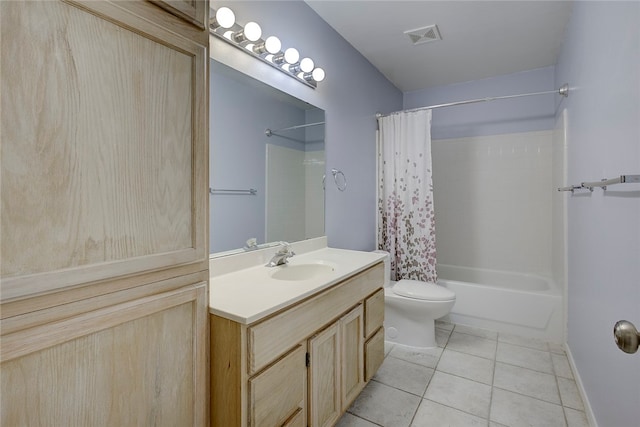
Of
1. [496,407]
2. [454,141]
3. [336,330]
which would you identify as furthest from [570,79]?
[336,330]

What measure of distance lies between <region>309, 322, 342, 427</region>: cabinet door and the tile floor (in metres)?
0.31

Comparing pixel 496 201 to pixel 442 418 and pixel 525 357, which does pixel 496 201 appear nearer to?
pixel 525 357

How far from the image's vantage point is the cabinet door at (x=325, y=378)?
1.21 meters

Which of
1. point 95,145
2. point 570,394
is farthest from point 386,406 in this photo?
point 95,145

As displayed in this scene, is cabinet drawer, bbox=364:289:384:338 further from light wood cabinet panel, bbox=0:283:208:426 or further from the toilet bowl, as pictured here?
light wood cabinet panel, bbox=0:283:208:426

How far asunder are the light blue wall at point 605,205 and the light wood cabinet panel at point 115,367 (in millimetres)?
1390

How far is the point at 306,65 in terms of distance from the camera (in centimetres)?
184

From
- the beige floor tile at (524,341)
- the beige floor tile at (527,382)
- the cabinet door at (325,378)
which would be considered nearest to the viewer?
the cabinet door at (325,378)

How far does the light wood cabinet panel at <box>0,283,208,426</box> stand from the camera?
59 centimetres

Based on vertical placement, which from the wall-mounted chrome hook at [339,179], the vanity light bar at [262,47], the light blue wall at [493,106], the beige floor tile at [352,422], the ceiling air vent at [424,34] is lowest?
the beige floor tile at [352,422]

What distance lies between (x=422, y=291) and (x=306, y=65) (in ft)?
5.79

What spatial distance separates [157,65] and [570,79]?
2.59 m

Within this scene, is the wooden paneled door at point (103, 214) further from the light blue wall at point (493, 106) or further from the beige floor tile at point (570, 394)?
the light blue wall at point (493, 106)

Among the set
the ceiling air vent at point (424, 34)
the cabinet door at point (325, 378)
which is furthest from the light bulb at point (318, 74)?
the cabinet door at point (325, 378)
